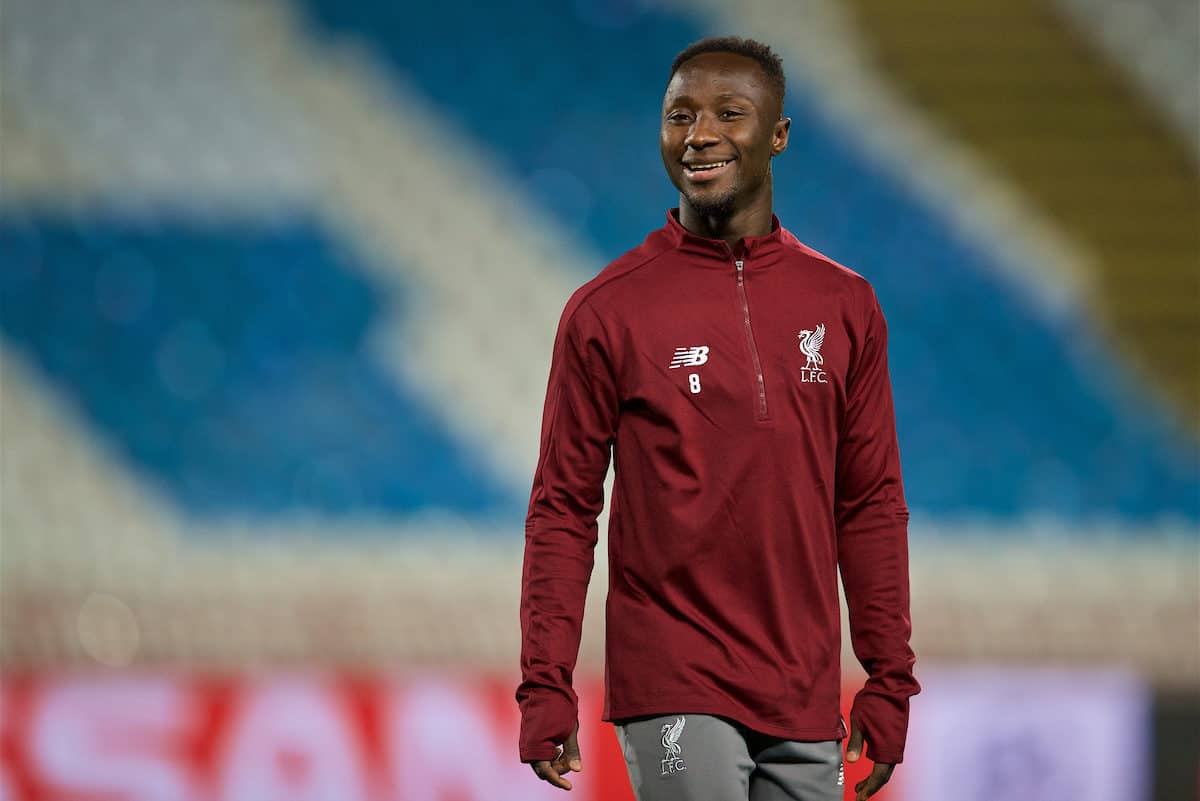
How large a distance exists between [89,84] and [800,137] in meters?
1.76

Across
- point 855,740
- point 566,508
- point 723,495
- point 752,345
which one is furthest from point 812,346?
point 855,740

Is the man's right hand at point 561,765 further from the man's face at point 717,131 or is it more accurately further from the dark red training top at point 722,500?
the man's face at point 717,131

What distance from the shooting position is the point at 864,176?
4.12 metres

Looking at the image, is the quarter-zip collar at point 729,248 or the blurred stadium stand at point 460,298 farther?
the blurred stadium stand at point 460,298

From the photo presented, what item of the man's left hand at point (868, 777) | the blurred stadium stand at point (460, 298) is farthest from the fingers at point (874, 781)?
the blurred stadium stand at point (460, 298)

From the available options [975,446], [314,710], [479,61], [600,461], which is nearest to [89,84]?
[479,61]

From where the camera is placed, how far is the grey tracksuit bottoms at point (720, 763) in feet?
5.31

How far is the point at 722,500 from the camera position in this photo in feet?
5.49

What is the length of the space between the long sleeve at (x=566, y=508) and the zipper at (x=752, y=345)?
15 centimetres

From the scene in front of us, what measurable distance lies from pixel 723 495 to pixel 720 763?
0.86 ft

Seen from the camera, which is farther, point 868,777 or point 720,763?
point 868,777

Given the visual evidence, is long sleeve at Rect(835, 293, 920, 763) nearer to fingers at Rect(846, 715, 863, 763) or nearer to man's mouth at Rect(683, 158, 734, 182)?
fingers at Rect(846, 715, 863, 763)

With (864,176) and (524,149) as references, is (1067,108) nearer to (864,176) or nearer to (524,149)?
(864,176)

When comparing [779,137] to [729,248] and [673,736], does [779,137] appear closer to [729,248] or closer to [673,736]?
[729,248]
